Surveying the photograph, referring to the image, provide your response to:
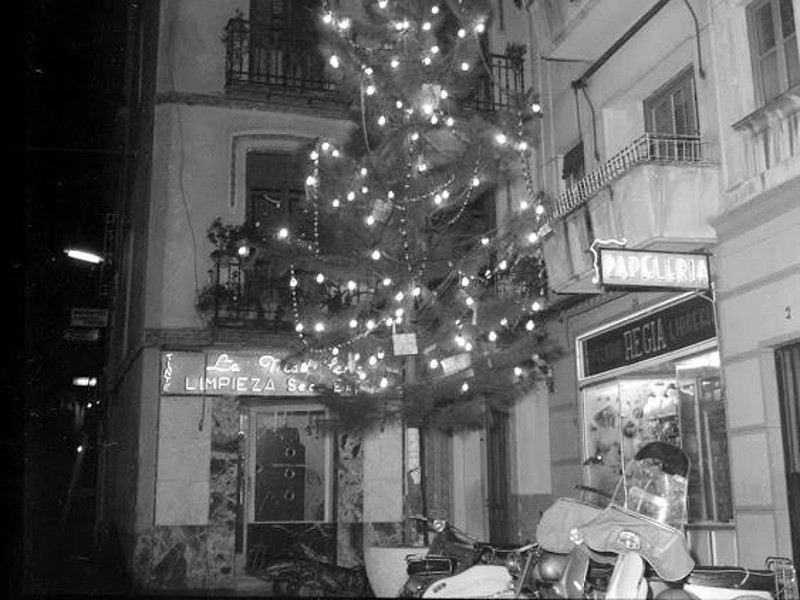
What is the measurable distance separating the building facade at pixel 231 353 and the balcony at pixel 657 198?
4.26 m

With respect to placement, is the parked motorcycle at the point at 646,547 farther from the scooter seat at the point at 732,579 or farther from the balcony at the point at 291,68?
the balcony at the point at 291,68

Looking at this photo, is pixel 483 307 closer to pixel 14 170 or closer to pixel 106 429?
pixel 14 170

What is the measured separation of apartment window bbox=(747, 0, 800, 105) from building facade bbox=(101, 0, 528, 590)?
5880 mm

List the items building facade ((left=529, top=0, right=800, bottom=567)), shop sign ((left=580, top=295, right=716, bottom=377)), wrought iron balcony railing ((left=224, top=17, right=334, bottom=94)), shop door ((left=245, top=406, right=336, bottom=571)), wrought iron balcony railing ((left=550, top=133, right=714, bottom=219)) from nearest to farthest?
1. building facade ((left=529, top=0, right=800, bottom=567))
2. wrought iron balcony railing ((left=550, top=133, right=714, bottom=219))
3. shop sign ((left=580, top=295, right=716, bottom=377))
4. shop door ((left=245, top=406, right=336, bottom=571))
5. wrought iron balcony railing ((left=224, top=17, right=334, bottom=94))

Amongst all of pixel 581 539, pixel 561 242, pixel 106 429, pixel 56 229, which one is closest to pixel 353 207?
pixel 561 242

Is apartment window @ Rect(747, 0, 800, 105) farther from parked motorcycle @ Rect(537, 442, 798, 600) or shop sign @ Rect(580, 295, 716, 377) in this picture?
parked motorcycle @ Rect(537, 442, 798, 600)

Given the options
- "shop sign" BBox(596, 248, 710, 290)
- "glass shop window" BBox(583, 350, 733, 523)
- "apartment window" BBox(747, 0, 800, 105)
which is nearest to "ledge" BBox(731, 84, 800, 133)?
"apartment window" BBox(747, 0, 800, 105)

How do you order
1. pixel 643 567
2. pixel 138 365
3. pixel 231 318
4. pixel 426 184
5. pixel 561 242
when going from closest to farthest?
pixel 643 567
pixel 426 184
pixel 561 242
pixel 231 318
pixel 138 365

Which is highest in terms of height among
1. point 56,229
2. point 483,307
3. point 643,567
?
point 56,229

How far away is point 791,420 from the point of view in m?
9.08

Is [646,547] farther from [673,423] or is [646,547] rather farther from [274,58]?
[274,58]

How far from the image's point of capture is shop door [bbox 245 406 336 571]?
14992mm

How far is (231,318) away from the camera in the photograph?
566 inches

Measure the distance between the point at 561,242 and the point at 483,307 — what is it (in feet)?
5.42
